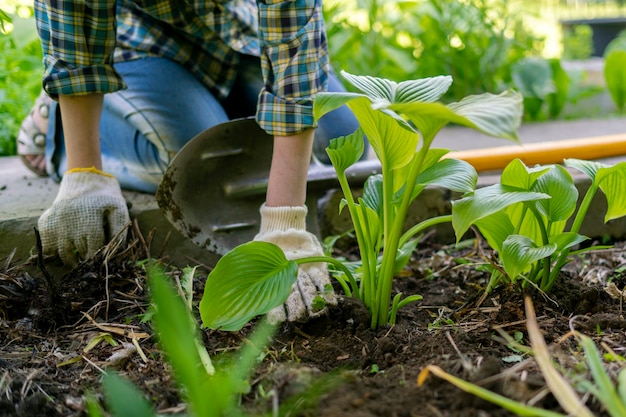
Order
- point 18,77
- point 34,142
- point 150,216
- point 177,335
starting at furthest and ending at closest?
point 18,77 → point 34,142 → point 150,216 → point 177,335

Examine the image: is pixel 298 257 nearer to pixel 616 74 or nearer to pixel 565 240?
pixel 565 240

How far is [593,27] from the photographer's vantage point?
602 cm

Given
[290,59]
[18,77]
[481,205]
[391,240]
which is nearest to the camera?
[481,205]

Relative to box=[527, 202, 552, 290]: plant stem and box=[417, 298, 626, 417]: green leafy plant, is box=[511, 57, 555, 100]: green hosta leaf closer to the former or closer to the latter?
box=[527, 202, 552, 290]: plant stem

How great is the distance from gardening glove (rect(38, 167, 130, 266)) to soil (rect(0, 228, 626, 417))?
0.16 ft

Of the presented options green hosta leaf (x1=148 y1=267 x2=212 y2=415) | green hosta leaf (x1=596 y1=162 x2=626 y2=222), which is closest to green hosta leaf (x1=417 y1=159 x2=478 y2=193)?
green hosta leaf (x1=596 y1=162 x2=626 y2=222)

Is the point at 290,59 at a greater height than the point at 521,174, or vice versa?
the point at 290,59

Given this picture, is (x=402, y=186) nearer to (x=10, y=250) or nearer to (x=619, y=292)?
(x=619, y=292)

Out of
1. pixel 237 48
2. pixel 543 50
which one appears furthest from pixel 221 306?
pixel 543 50

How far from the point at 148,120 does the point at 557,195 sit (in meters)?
1.04

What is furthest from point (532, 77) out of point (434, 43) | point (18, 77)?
point (18, 77)

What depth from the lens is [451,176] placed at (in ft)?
3.35

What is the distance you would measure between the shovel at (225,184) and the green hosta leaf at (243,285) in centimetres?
55

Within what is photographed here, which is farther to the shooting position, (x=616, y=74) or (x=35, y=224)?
(x=616, y=74)
